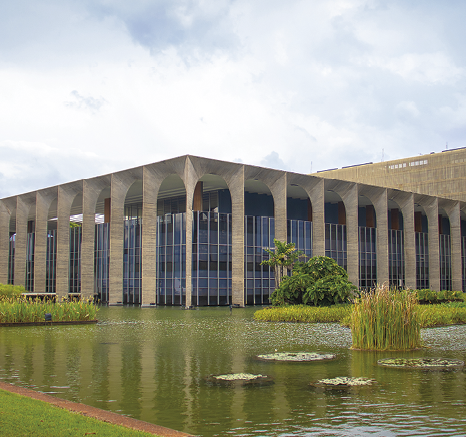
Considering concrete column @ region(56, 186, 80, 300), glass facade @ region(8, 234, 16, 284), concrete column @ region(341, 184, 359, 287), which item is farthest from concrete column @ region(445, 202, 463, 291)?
glass facade @ region(8, 234, 16, 284)

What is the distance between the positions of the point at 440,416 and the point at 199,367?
5822 millimetres

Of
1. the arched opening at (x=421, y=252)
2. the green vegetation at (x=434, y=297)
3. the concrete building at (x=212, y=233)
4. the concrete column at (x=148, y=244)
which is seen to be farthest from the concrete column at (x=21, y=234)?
the arched opening at (x=421, y=252)

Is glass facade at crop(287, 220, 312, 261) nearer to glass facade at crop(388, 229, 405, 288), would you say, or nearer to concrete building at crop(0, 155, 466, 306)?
concrete building at crop(0, 155, 466, 306)

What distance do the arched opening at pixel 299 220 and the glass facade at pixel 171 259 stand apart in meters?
11.1

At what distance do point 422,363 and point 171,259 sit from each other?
107ft

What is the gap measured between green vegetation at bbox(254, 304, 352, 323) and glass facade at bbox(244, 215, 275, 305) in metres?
18.2

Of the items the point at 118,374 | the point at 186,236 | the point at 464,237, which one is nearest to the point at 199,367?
the point at 118,374

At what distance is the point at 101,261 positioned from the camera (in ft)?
170

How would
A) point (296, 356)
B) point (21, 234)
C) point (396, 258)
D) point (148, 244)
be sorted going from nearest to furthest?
point (296, 356)
point (148, 244)
point (21, 234)
point (396, 258)

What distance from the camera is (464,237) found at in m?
70.7

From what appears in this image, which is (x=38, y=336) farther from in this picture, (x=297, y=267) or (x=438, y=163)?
(x=438, y=163)

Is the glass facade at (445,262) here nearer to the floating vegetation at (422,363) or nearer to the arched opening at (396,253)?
the arched opening at (396,253)

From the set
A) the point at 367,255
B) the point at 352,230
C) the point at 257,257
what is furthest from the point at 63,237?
the point at 367,255

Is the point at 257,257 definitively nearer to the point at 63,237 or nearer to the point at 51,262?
the point at 63,237
